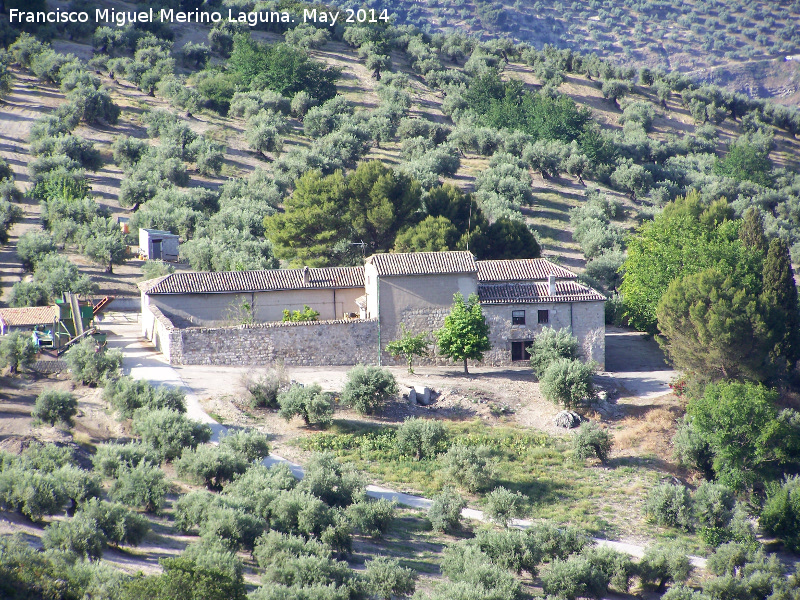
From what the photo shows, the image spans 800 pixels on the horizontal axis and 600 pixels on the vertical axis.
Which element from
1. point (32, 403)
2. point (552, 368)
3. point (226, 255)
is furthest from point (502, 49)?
point (32, 403)

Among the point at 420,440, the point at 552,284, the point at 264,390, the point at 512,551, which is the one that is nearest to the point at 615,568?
the point at 512,551

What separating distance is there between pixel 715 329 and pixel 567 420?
803cm

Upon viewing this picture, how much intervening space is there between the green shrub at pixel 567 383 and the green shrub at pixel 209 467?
15417mm

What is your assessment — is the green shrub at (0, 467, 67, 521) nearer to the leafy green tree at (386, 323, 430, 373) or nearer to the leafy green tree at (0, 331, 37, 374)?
the leafy green tree at (0, 331, 37, 374)

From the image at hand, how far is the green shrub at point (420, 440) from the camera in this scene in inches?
1369

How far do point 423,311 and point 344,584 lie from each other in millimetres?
22156

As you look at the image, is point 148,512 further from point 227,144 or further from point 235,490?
point 227,144

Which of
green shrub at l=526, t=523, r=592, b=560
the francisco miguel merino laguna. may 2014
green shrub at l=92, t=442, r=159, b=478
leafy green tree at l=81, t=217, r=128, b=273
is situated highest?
the francisco miguel merino laguna. may 2014

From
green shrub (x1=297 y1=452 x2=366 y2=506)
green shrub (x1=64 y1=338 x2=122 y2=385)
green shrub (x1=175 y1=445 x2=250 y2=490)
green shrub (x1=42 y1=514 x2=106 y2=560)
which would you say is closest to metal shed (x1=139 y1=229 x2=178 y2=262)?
green shrub (x1=64 y1=338 x2=122 y2=385)

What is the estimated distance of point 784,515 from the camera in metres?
32.5

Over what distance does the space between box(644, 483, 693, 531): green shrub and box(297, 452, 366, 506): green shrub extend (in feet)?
34.3

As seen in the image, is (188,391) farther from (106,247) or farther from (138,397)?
(106,247)

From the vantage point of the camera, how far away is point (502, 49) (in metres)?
122

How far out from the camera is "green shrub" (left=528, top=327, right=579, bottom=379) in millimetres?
41562
